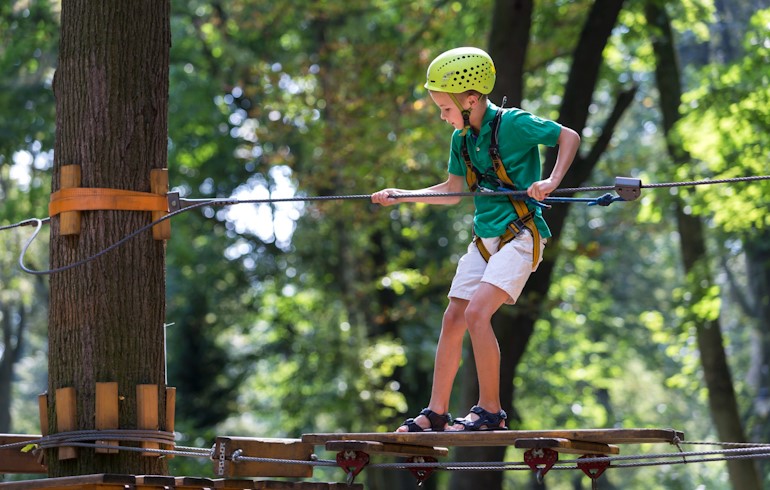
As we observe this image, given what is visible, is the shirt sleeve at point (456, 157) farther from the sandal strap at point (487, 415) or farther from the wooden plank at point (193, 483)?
the wooden plank at point (193, 483)

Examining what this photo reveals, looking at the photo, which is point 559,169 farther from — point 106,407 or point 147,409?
point 106,407

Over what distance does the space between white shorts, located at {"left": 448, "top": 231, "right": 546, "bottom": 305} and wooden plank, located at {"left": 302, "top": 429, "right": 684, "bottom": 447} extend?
83 cm

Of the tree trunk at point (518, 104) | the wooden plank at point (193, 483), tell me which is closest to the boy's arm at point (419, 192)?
the wooden plank at point (193, 483)

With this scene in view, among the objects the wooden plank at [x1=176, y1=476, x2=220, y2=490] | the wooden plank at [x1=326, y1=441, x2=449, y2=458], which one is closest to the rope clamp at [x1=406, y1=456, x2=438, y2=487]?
the wooden plank at [x1=326, y1=441, x2=449, y2=458]

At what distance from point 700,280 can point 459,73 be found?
10.1 meters

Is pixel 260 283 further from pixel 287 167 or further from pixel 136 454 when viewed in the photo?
pixel 136 454

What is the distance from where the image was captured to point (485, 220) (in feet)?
20.0

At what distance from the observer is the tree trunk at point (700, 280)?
15.4m

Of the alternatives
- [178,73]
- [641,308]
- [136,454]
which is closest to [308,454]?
[136,454]

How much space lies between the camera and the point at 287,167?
2052 cm

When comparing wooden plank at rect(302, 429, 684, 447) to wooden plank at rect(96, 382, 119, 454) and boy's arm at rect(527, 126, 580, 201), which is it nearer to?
wooden plank at rect(96, 382, 119, 454)

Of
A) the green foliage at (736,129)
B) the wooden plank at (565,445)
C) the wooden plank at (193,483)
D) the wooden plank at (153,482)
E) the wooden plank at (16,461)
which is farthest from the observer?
the green foliage at (736,129)

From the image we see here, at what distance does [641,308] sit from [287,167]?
Answer: 17180 millimetres

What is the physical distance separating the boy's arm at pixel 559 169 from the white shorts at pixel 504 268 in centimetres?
34
